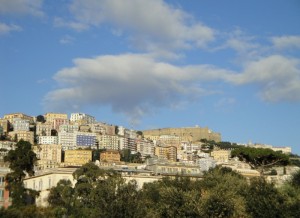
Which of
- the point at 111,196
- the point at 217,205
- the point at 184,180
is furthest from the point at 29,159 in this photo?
the point at 217,205

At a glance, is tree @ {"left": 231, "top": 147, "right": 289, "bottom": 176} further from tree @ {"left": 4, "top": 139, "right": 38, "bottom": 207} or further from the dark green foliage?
the dark green foliage

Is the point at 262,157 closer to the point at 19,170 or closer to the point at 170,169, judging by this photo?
the point at 170,169

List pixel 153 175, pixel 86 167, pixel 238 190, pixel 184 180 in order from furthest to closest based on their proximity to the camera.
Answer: pixel 153 175
pixel 86 167
pixel 184 180
pixel 238 190

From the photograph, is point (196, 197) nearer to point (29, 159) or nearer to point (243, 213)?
point (243, 213)

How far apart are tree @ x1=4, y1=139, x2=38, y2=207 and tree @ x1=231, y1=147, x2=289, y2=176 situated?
101 ft

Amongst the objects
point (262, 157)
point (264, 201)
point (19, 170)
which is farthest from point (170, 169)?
point (264, 201)

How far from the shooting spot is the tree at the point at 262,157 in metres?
85.1

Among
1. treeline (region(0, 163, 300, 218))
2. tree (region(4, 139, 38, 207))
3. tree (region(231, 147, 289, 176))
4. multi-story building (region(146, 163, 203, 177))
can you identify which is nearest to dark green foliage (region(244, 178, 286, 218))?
treeline (region(0, 163, 300, 218))

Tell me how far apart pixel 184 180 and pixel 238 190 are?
26.2 ft

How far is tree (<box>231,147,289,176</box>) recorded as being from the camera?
8506 cm

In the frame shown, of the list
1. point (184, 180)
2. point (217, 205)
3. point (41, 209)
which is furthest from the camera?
point (41, 209)

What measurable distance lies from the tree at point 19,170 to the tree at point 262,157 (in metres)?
Answer: 30.8

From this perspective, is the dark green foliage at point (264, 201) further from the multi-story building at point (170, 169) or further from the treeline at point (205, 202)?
the multi-story building at point (170, 169)

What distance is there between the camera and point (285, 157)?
84938 mm
